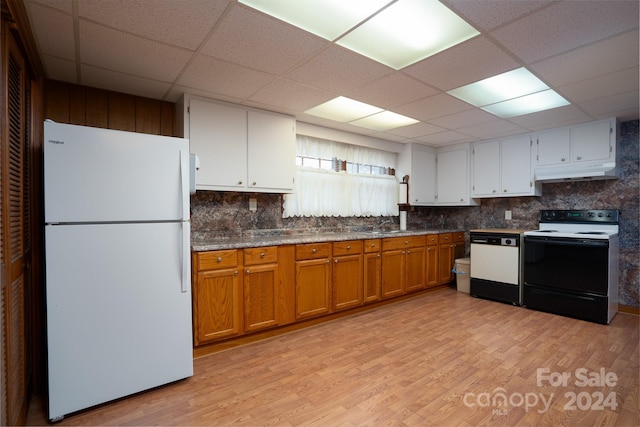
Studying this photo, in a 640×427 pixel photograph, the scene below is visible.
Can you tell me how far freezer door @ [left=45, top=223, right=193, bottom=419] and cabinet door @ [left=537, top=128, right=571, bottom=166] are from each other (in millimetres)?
4140

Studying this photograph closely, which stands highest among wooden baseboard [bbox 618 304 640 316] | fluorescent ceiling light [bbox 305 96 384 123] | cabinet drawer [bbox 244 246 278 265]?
fluorescent ceiling light [bbox 305 96 384 123]

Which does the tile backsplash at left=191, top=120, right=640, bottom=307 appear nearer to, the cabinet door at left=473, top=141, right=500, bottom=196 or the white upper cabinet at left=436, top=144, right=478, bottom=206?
the cabinet door at left=473, top=141, right=500, bottom=196

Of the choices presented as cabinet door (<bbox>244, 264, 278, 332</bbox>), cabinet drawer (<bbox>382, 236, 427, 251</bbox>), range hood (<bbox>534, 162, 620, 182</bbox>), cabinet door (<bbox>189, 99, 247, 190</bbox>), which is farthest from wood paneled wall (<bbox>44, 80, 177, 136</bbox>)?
range hood (<bbox>534, 162, 620, 182</bbox>)

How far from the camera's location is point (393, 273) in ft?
12.6

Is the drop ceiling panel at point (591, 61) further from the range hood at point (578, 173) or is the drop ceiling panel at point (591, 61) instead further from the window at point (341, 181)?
the window at point (341, 181)

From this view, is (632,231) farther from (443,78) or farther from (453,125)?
(443,78)

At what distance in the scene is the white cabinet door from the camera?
462 cm

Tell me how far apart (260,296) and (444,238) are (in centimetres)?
294

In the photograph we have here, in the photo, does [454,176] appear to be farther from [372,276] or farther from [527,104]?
[372,276]

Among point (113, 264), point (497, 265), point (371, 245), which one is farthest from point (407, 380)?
point (497, 265)

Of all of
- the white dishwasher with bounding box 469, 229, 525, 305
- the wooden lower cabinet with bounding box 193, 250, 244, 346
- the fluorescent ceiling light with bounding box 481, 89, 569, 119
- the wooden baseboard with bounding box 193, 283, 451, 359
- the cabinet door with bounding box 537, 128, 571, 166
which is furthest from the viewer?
the white dishwasher with bounding box 469, 229, 525, 305

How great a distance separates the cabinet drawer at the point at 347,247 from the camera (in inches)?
128

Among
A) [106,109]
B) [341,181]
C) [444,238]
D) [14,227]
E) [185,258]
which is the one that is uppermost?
[106,109]

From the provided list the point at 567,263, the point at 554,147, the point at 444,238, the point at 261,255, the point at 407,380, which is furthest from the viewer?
the point at 444,238
